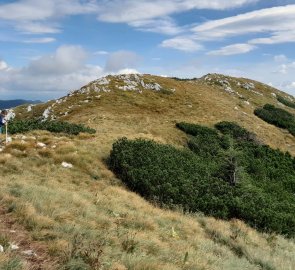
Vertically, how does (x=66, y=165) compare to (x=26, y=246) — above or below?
above

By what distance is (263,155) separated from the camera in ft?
104

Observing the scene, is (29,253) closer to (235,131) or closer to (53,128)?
(53,128)

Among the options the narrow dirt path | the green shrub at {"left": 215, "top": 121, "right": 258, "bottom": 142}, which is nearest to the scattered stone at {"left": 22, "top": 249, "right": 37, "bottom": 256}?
the narrow dirt path

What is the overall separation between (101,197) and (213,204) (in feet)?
17.7

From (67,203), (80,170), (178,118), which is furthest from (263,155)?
(67,203)

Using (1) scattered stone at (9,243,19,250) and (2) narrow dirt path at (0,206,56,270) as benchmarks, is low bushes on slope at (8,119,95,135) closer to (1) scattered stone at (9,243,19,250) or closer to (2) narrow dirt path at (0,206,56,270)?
(2) narrow dirt path at (0,206,56,270)

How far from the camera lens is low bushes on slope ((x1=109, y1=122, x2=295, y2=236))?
1798 centimetres

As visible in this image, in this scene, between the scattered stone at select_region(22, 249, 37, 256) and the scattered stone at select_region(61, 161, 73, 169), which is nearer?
the scattered stone at select_region(22, 249, 37, 256)

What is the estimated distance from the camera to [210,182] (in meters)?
21.1

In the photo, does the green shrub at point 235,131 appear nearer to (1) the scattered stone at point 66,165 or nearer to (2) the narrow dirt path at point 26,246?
(1) the scattered stone at point 66,165

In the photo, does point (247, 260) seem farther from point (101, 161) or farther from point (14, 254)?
point (101, 161)

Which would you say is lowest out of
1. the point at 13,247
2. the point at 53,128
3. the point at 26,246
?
the point at 26,246

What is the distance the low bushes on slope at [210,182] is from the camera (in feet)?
59.0

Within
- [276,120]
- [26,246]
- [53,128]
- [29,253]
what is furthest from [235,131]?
[29,253]
